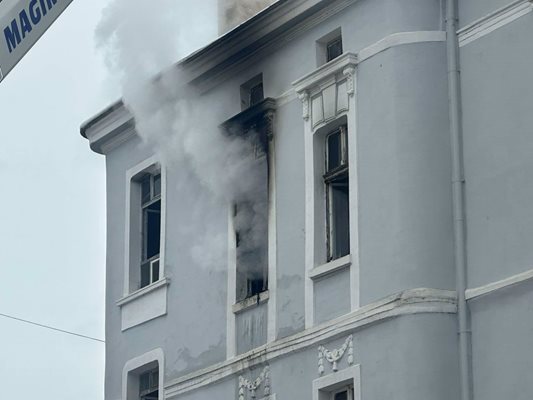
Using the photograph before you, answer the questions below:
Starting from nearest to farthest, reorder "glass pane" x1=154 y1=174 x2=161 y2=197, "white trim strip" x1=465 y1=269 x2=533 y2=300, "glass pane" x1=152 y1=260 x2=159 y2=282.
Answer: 1. "white trim strip" x1=465 y1=269 x2=533 y2=300
2. "glass pane" x1=152 y1=260 x2=159 y2=282
3. "glass pane" x1=154 y1=174 x2=161 y2=197

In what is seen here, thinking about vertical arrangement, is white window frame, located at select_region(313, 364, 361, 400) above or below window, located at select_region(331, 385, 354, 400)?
above

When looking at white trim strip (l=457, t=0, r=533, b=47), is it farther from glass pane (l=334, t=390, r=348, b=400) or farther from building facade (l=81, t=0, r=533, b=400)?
glass pane (l=334, t=390, r=348, b=400)

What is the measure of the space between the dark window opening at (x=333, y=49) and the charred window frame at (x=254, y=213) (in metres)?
1.10

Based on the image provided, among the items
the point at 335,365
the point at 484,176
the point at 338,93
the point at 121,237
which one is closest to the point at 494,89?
the point at 484,176

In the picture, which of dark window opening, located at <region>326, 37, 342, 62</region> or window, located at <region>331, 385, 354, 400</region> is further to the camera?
dark window opening, located at <region>326, 37, 342, 62</region>

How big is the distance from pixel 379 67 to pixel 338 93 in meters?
0.87

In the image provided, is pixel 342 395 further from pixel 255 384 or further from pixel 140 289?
pixel 140 289

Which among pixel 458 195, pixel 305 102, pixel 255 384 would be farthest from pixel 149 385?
pixel 458 195

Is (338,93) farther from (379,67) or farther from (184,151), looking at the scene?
(184,151)

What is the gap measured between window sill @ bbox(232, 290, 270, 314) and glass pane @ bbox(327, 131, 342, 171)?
78.2 inches

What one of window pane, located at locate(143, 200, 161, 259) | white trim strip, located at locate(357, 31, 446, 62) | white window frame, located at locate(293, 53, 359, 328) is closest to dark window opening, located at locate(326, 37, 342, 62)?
white window frame, located at locate(293, 53, 359, 328)

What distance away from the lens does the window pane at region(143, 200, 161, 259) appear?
74.9 feet

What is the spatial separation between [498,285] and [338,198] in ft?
10.3

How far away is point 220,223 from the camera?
20781 mm
